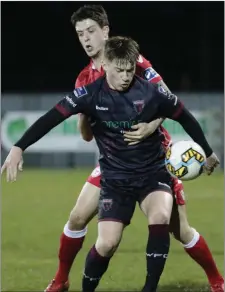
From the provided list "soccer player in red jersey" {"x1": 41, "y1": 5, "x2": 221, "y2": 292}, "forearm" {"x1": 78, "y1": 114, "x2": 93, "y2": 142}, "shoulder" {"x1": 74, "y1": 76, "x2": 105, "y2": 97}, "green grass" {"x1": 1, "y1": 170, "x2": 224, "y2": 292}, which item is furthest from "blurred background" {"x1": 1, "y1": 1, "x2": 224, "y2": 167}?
"shoulder" {"x1": 74, "y1": 76, "x2": 105, "y2": 97}

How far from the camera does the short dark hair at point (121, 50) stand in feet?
15.1

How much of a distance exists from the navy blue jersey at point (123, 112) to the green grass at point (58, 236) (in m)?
1.16

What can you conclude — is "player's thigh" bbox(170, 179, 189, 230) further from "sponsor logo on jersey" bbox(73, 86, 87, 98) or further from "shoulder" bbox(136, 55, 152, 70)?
"sponsor logo on jersey" bbox(73, 86, 87, 98)

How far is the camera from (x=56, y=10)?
2281cm

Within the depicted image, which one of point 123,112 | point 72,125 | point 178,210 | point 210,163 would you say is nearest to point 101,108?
point 123,112

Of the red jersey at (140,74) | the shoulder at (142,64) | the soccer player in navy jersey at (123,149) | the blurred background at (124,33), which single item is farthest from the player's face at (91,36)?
the blurred background at (124,33)

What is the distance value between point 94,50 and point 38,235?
3.48 m

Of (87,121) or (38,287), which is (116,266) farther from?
(87,121)

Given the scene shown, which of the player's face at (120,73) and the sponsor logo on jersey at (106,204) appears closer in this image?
the player's face at (120,73)

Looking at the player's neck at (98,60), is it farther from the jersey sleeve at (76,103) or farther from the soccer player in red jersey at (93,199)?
the jersey sleeve at (76,103)

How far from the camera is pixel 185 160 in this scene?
4801mm

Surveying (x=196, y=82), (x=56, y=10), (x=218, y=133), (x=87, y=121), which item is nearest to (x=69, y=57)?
(x=56, y=10)

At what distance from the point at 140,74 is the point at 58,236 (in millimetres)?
3456

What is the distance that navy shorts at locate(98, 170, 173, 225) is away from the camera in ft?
15.9
